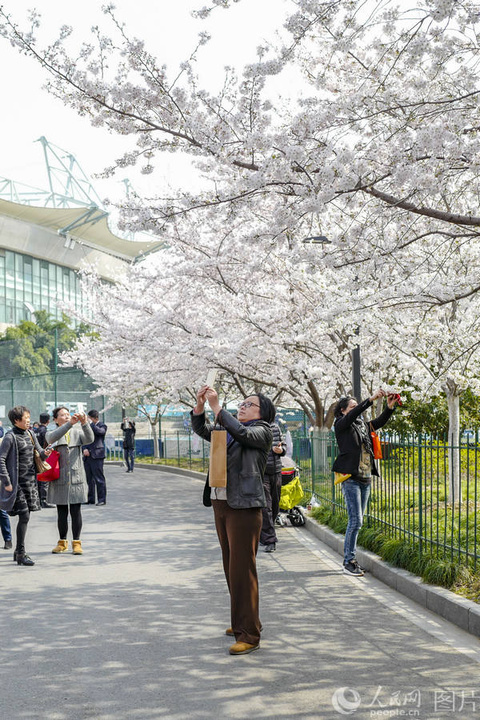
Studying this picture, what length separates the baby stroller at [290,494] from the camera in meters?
11.9

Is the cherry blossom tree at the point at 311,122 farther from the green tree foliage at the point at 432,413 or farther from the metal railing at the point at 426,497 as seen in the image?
the green tree foliage at the point at 432,413

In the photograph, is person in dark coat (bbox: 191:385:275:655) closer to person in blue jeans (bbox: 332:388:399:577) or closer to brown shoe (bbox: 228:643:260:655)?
brown shoe (bbox: 228:643:260:655)

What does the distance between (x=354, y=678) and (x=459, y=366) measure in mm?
8210

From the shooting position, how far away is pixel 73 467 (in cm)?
973

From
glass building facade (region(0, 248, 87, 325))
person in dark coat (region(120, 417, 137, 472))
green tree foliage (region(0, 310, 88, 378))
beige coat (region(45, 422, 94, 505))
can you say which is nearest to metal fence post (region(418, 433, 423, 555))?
beige coat (region(45, 422, 94, 505))

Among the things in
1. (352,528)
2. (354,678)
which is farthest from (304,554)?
(354,678)

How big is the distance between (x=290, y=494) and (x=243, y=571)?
259 inches

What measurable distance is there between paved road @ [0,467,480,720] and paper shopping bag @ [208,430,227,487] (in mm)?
1166

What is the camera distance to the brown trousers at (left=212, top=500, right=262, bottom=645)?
17.8 feet

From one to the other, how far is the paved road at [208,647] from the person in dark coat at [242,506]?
0.25 metres

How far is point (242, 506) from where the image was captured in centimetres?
546

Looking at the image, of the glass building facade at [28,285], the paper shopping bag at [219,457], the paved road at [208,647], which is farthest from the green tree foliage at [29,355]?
the glass building facade at [28,285]

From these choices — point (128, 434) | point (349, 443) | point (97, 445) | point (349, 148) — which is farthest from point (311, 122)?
point (128, 434)

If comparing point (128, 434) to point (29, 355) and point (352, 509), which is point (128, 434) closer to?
point (29, 355)
